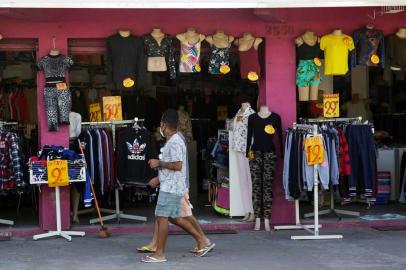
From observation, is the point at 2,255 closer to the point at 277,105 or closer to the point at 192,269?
the point at 192,269

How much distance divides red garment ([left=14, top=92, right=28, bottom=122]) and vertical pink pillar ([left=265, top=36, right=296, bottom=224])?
4.84m

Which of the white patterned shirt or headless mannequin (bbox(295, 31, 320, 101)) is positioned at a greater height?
headless mannequin (bbox(295, 31, 320, 101))

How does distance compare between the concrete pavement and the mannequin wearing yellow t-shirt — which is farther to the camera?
the mannequin wearing yellow t-shirt

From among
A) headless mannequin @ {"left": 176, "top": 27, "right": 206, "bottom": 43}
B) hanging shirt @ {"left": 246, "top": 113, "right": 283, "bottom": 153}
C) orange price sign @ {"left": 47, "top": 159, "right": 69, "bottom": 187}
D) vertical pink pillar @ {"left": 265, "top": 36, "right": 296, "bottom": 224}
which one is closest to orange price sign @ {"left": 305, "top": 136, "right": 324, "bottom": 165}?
hanging shirt @ {"left": 246, "top": 113, "right": 283, "bottom": 153}

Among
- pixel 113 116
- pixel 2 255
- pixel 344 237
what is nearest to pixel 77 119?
pixel 113 116

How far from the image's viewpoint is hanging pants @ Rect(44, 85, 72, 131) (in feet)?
32.7

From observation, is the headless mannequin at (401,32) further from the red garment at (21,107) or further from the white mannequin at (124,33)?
the red garment at (21,107)

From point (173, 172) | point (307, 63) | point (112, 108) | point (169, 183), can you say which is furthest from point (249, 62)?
point (169, 183)

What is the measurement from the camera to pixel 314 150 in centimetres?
943

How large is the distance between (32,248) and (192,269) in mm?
2557

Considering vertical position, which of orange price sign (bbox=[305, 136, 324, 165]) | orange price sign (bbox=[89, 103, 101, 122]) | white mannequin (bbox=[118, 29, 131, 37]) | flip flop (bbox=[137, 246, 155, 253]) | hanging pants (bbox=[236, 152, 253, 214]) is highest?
white mannequin (bbox=[118, 29, 131, 37])

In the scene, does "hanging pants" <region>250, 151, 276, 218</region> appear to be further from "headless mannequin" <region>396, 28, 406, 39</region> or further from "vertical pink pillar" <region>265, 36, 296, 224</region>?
"headless mannequin" <region>396, 28, 406, 39</region>

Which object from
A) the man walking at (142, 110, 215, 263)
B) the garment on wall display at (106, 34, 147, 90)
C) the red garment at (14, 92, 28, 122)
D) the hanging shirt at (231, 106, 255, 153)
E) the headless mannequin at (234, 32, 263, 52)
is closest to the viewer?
the man walking at (142, 110, 215, 263)

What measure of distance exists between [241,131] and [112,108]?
2.06 metres
